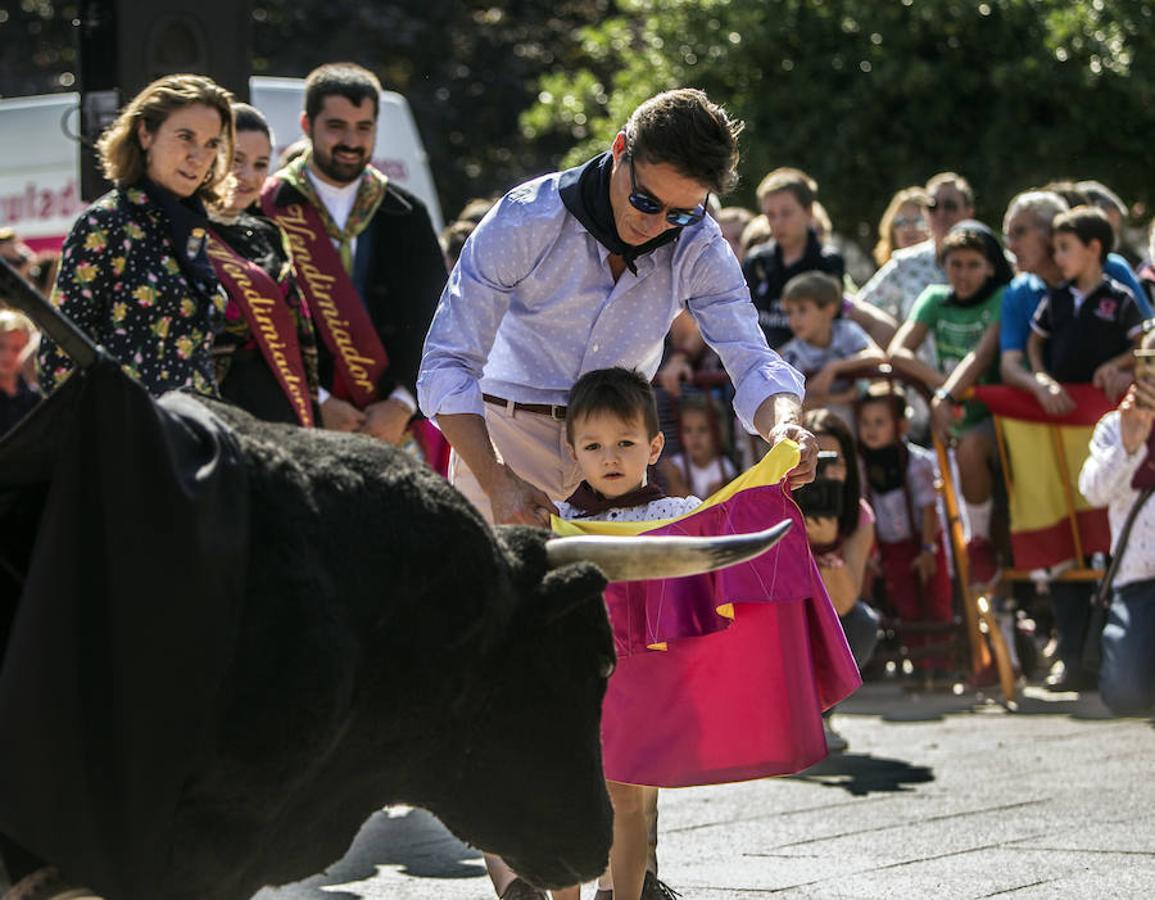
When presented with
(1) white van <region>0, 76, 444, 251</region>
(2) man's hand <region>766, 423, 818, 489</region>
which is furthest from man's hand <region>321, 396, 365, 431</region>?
(1) white van <region>0, 76, 444, 251</region>

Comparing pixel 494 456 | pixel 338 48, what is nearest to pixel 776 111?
pixel 338 48

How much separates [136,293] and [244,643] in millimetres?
2866

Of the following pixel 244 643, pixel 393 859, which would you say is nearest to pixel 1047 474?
pixel 393 859

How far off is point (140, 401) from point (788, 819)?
12.9 ft

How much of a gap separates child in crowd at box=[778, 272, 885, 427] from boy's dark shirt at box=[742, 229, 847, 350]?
11cm

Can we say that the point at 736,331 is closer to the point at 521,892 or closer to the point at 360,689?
the point at 521,892

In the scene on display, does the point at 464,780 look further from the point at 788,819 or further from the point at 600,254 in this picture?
the point at 788,819

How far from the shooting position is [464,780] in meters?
3.57

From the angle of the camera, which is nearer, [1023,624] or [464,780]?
[464,780]

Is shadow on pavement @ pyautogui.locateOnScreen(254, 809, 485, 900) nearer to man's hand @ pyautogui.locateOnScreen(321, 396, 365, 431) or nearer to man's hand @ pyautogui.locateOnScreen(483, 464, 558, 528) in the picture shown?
man's hand @ pyautogui.locateOnScreen(483, 464, 558, 528)

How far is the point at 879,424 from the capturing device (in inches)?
389

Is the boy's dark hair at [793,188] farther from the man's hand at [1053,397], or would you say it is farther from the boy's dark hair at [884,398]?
the man's hand at [1053,397]

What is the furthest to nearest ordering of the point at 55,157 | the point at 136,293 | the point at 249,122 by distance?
the point at 55,157, the point at 249,122, the point at 136,293

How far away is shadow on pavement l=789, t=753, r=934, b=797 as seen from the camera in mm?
7168
